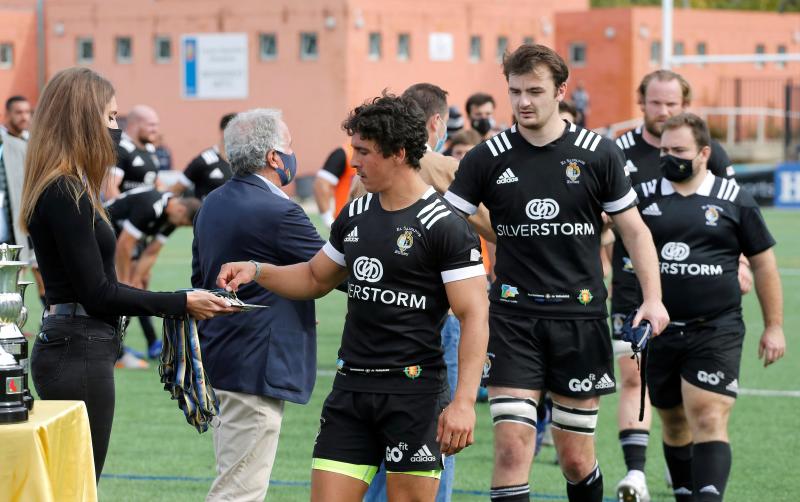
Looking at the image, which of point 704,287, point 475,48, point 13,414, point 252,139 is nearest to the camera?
point 13,414

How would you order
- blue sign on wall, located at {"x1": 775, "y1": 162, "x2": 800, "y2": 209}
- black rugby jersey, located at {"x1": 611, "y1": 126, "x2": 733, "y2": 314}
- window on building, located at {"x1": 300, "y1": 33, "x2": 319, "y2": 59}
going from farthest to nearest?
window on building, located at {"x1": 300, "y1": 33, "x2": 319, "y2": 59}, blue sign on wall, located at {"x1": 775, "y1": 162, "x2": 800, "y2": 209}, black rugby jersey, located at {"x1": 611, "y1": 126, "x2": 733, "y2": 314}

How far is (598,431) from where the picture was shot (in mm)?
9156

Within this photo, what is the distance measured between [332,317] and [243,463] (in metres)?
9.88

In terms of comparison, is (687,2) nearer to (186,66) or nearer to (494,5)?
(494,5)

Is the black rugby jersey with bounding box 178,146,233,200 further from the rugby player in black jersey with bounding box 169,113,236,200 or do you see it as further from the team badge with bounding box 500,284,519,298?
the team badge with bounding box 500,284,519,298

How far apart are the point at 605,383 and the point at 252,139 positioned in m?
1.90

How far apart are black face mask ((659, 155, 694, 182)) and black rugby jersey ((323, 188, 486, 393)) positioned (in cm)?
216

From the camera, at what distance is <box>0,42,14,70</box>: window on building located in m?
46.8

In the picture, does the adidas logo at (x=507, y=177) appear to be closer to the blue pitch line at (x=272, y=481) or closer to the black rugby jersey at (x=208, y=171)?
the blue pitch line at (x=272, y=481)

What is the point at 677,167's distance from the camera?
6801 mm

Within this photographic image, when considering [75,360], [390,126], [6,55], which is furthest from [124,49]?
[390,126]

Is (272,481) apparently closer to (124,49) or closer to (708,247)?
(708,247)

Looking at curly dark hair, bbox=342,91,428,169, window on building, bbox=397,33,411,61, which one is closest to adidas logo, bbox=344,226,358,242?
curly dark hair, bbox=342,91,428,169

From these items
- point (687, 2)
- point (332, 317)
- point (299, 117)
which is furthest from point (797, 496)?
point (687, 2)
